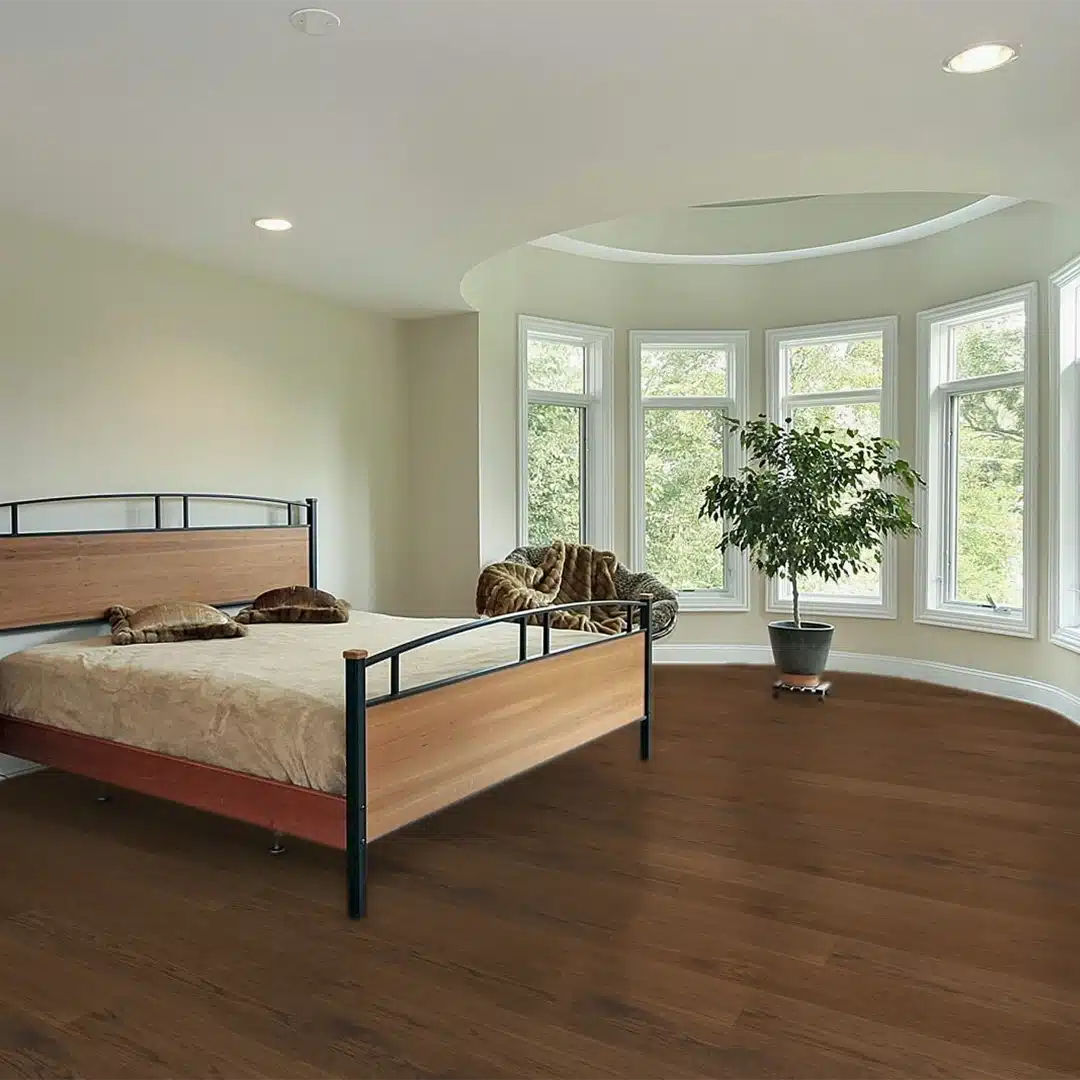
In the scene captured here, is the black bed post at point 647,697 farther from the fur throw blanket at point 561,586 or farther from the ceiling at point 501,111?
the ceiling at point 501,111

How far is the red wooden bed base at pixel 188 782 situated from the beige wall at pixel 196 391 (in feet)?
2.11

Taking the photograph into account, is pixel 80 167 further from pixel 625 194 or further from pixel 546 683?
pixel 546 683

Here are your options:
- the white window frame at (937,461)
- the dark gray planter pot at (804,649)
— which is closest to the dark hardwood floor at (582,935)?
the dark gray planter pot at (804,649)

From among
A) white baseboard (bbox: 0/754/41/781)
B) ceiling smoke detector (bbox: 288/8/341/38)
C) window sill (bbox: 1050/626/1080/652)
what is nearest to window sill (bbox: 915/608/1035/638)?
window sill (bbox: 1050/626/1080/652)

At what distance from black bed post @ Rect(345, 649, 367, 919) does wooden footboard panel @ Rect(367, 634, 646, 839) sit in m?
0.04

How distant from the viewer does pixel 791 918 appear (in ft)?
8.98

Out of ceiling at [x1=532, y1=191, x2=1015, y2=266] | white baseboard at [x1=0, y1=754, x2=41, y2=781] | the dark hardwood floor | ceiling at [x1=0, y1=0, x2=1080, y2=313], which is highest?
ceiling at [x1=532, y1=191, x2=1015, y2=266]

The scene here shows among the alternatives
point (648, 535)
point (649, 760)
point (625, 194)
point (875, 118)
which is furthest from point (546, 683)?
point (648, 535)

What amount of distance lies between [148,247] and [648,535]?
12.5 feet

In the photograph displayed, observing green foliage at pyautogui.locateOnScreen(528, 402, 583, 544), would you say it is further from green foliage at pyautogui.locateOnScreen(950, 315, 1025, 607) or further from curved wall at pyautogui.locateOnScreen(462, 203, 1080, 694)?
green foliage at pyautogui.locateOnScreen(950, 315, 1025, 607)

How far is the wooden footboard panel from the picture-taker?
2.85 m

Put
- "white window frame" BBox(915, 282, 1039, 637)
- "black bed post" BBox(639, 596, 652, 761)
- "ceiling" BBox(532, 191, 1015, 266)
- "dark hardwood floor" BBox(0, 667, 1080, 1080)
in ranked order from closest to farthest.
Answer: "dark hardwood floor" BBox(0, 667, 1080, 1080) < "black bed post" BBox(639, 596, 652, 761) < "white window frame" BBox(915, 282, 1039, 637) < "ceiling" BBox(532, 191, 1015, 266)

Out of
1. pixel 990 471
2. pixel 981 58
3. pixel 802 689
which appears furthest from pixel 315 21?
pixel 990 471

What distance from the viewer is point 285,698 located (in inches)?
116
